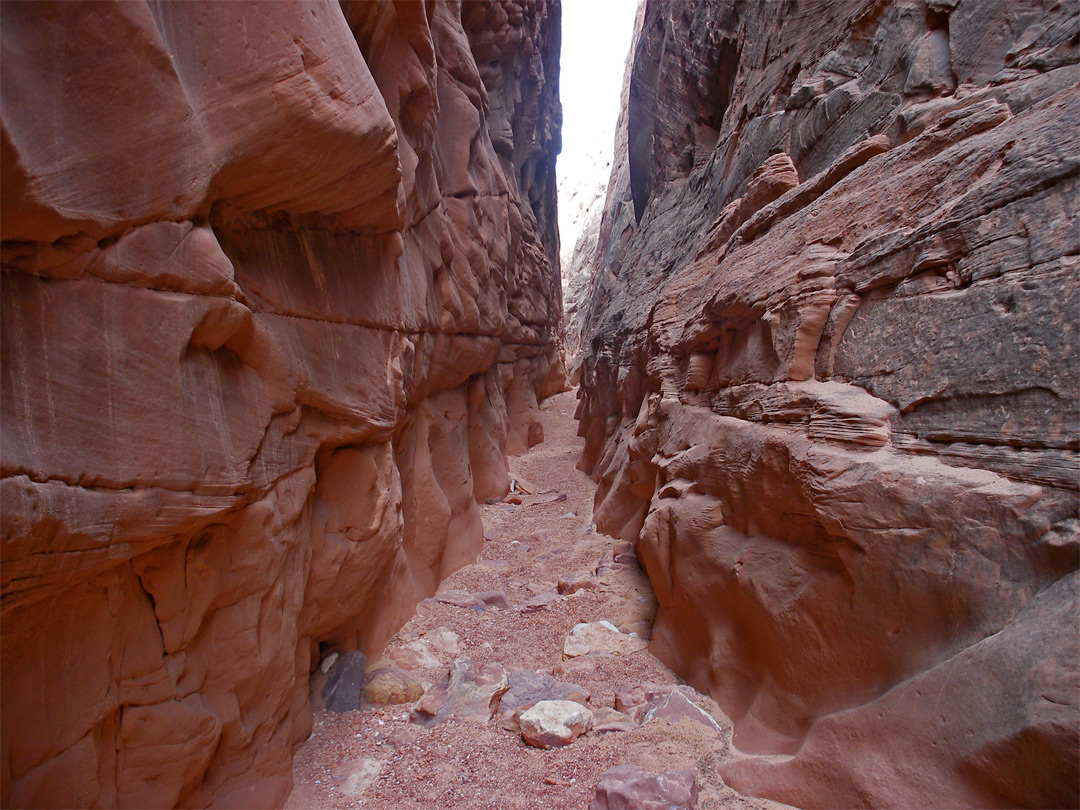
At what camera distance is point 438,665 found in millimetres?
5098

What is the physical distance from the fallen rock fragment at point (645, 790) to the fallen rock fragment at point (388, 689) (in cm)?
201

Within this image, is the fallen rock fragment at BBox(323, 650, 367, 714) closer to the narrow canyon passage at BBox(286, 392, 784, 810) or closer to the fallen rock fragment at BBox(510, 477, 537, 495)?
the narrow canyon passage at BBox(286, 392, 784, 810)

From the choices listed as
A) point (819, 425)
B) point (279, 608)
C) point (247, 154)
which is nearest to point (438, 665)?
point (279, 608)

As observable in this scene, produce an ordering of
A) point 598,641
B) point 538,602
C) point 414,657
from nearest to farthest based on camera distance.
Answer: point 414,657, point 598,641, point 538,602

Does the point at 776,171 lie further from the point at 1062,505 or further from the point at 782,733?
the point at 782,733

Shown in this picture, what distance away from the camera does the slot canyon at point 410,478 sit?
2311 millimetres

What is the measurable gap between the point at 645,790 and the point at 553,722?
95 cm

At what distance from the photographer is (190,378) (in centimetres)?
286

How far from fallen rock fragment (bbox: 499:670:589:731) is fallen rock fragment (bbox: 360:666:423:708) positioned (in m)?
0.86

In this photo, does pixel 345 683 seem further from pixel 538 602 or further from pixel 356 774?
pixel 538 602

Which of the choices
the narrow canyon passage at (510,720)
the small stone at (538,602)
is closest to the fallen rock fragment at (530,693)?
the narrow canyon passage at (510,720)

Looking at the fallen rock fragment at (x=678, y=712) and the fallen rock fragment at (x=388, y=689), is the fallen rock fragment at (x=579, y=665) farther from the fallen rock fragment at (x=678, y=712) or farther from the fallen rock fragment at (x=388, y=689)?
the fallen rock fragment at (x=388, y=689)

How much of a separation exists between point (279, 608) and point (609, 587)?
3937 mm

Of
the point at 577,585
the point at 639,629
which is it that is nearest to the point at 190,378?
the point at 639,629
